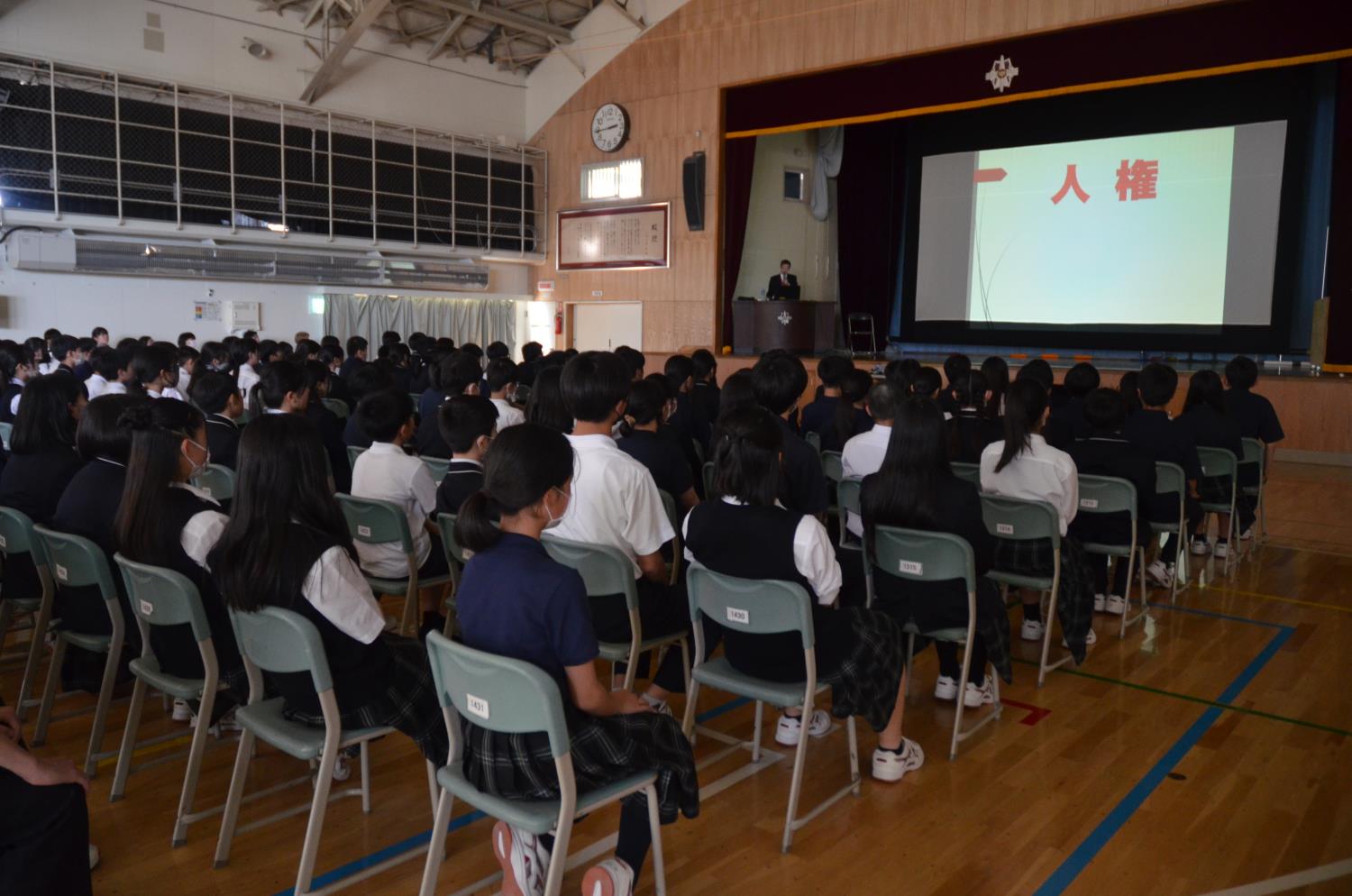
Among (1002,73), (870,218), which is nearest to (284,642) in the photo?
(1002,73)

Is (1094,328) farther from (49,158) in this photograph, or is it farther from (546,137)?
(49,158)

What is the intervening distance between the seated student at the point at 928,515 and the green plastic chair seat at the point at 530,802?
146cm

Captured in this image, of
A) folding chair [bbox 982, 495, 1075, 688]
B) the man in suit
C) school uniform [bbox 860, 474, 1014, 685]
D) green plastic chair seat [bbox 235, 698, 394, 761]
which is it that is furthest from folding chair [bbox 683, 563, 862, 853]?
the man in suit

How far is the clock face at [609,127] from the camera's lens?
46.9 feet

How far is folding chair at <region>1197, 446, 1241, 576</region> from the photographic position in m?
5.39

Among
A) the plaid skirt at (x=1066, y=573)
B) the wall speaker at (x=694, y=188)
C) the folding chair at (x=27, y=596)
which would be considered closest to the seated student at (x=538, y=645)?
the folding chair at (x=27, y=596)

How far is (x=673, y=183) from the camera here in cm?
1374

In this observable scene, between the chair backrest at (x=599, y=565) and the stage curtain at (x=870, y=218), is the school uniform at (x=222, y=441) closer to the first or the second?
the chair backrest at (x=599, y=565)

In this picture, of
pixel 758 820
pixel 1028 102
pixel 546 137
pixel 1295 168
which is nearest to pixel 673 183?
pixel 546 137

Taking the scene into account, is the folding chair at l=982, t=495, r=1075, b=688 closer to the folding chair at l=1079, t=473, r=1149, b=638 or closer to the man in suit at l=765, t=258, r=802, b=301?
the folding chair at l=1079, t=473, r=1149, b=638

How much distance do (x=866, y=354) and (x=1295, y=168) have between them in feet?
18.1

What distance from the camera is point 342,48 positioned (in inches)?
479

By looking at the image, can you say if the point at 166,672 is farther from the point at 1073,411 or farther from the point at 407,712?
the point at 1073,411

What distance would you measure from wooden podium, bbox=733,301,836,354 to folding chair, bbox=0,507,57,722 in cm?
976
